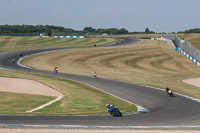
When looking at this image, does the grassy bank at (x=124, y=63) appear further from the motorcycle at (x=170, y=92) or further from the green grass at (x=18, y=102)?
the green grass at (x=18, y=102)

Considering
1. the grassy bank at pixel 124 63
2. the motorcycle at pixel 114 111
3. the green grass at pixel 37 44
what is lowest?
the grassy bank at pixel 124 63

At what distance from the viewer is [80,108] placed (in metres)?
22.5

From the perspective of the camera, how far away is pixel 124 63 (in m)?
62.3

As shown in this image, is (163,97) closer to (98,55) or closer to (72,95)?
(72,95)

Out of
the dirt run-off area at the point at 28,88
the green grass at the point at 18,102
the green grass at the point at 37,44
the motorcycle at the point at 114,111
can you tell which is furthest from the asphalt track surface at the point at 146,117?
the green grass at the point at 37,44

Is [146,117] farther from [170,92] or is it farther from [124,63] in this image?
[124,63]

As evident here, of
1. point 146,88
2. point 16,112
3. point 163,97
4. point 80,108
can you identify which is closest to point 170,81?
point 146,88

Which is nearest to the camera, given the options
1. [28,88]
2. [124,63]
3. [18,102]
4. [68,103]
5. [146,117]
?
[146,117]

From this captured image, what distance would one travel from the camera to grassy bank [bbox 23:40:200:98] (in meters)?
49.2

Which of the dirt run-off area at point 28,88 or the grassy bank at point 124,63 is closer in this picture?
the dirt run-off area at point 28,88

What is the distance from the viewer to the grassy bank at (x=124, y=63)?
49.2 metres

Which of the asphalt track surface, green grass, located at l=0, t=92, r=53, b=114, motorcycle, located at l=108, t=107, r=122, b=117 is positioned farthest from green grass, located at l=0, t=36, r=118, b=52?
motorcycle, located at l=108, t=107, r=122, b=117

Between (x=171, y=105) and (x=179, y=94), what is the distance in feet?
20.5

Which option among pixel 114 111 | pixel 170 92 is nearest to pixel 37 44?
pixel 170 92
